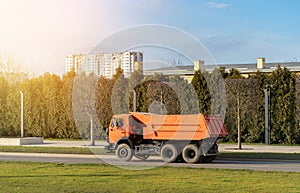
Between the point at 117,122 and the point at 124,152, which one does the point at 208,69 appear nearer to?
the point at 117,122

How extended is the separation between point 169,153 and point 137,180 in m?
8.06

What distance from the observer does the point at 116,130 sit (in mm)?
25891

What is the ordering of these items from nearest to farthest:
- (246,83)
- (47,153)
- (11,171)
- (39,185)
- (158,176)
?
(39,185) → (158,176) → (11,171) → (47,153) → (246,83)

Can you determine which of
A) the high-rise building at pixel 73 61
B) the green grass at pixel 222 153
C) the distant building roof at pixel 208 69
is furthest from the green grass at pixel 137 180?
the high-rise building at pixel 73 61

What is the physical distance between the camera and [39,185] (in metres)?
14.9

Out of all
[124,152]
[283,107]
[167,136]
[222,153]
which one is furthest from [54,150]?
[283,107]

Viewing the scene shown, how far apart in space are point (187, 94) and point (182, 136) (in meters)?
15.3

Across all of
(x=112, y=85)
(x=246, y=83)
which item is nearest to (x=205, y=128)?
(x=246, y=83)

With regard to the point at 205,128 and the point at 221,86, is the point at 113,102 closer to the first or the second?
the point at 221,86

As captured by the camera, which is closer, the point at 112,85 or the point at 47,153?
the point at 47,153

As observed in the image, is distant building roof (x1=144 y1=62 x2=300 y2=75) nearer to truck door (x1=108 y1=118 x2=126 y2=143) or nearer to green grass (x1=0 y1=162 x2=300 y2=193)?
truck door (x1=108 y1=118 x2=126 y2=143)

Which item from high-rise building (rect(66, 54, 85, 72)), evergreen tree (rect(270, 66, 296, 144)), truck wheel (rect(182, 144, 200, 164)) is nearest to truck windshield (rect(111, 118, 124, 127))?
truck wheel (rect(182, 144, 200, 164))

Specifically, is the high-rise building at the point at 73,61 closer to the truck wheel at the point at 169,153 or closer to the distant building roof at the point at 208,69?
the distant building roof at the point at 208,69

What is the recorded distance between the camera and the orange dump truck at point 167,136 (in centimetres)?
2384
